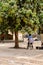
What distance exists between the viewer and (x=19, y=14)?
1948cm

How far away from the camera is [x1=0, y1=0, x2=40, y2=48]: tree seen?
763 inches

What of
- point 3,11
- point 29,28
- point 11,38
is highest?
point 3,11

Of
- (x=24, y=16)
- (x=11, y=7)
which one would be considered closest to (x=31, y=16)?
(x=24, y=16)

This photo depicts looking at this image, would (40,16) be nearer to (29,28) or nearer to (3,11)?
(29,28)

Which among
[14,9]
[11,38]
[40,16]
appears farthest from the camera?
[11,38]

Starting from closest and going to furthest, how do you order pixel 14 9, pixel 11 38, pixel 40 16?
pixel 14 9, pixel 40 16, pixel 11 38

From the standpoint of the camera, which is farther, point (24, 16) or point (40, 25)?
point (40, 25)

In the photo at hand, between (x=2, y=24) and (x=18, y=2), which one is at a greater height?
(x=18, y=2)

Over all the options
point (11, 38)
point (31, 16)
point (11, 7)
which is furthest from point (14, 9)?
point (11, 38)

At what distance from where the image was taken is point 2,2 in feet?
65.7

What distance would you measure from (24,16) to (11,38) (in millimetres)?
18447

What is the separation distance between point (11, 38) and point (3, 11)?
17954 millimetres

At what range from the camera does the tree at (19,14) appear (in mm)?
19391

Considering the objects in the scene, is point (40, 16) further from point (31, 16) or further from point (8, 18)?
point (8, 18)
